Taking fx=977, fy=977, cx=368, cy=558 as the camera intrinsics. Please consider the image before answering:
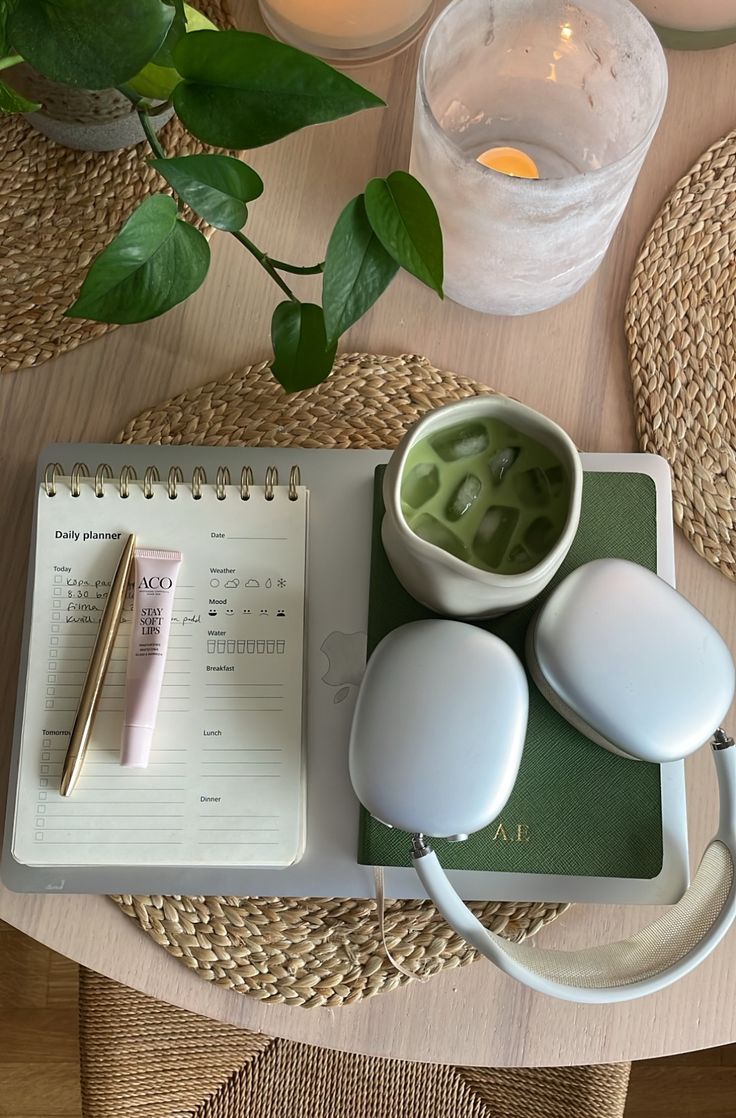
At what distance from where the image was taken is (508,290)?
54cm

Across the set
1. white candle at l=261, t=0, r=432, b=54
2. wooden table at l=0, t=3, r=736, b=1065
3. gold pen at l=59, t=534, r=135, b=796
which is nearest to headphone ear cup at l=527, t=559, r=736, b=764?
wooden table at l=0, t=3, r=736, b=1065

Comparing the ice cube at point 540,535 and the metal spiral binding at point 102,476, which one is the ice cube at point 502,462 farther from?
the metal spiral binding at point 102,476

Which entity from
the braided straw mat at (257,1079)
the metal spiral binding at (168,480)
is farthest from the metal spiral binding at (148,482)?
the braided straw mat at (257,1079)

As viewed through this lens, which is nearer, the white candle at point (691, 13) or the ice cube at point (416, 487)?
the ice cube at point (416, 487)

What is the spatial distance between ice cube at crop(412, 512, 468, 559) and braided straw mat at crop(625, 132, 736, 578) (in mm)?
169

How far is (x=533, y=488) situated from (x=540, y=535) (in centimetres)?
2

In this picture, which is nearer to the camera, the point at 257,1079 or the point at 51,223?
the point at 51,223

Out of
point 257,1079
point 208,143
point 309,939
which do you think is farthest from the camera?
point 257,1079

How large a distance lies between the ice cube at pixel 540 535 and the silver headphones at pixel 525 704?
0.07 ft

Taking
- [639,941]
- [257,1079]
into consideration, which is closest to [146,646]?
[639,941]

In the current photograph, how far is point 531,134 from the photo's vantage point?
546 mm

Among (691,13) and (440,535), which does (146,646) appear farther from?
(691,13)

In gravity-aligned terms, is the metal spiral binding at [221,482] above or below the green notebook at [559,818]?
above

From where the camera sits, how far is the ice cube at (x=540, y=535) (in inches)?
16.8
